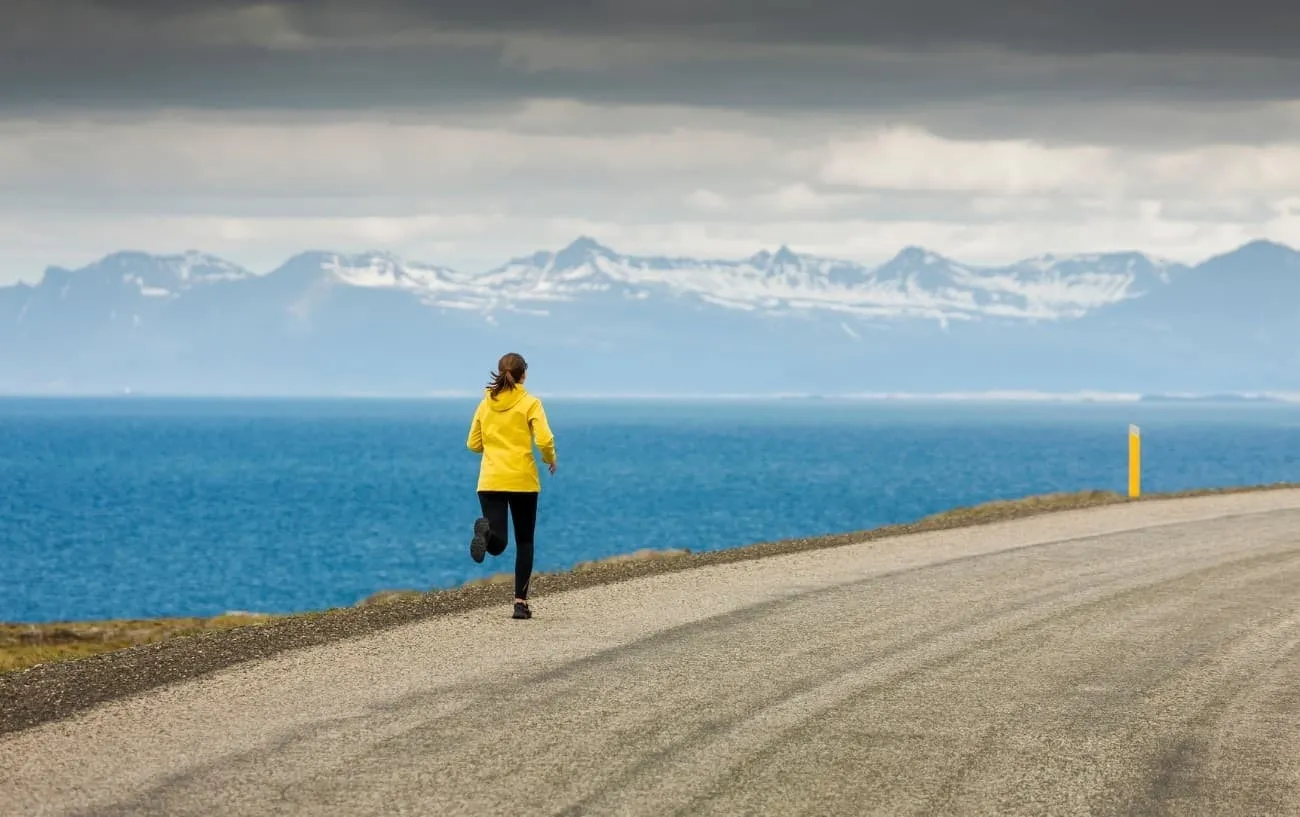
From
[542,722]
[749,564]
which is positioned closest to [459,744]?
[542,722]

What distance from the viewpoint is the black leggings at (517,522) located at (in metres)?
13.5

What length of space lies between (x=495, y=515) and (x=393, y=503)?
265 feet

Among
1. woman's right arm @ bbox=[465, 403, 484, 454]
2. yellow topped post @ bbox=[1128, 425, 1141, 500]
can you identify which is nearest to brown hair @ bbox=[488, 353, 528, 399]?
woman's right arm @ bbox=[465, 403, 484, 454]

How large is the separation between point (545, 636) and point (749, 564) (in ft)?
18.8

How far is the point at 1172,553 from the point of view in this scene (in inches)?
760

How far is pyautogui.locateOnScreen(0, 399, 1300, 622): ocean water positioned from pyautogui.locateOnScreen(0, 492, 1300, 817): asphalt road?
36701 millimetres

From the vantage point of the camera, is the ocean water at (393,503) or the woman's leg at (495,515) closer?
the woman's leg at (495,515)

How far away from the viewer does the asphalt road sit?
8094 millimetres

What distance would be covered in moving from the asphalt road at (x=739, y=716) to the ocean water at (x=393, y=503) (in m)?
36.7

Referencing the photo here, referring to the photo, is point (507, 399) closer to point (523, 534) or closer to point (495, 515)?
point (495, 515)

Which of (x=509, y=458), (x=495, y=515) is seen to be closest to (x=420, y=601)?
(x=495, y=515)

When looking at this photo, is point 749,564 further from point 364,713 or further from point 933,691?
point 364,713

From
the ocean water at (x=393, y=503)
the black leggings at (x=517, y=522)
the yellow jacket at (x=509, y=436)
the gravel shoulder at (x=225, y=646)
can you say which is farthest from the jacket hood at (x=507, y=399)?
the ocean water at (x=393, y=503)

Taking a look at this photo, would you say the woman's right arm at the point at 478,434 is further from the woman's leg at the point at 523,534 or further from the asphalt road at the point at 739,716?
the asphalt road at the point at 739,716
